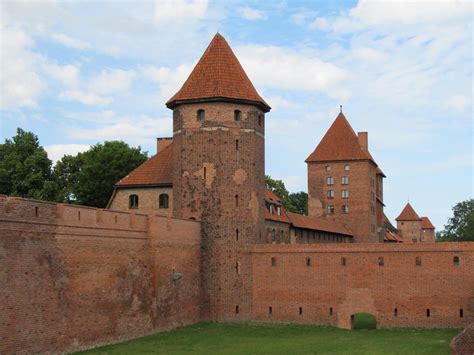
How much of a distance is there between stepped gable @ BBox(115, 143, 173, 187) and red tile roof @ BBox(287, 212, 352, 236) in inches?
381

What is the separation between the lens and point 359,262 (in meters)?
34.0

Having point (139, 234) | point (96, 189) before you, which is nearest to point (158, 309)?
point (139, 234)

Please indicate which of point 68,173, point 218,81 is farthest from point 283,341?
point 68,173

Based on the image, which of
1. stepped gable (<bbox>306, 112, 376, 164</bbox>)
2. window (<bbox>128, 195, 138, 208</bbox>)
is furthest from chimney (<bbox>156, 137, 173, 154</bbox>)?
stepped gable (<bbox>306, 112, 376, 164</bbox>)

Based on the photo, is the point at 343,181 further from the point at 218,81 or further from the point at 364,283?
the point at 364,283

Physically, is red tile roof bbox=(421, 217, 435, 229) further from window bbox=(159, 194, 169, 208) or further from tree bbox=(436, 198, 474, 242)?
window bbox=(159, 194, 169, 208)

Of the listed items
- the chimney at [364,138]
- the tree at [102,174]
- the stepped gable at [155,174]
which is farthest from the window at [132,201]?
the chimney at [364,138]

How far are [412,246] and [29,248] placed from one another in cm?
1778

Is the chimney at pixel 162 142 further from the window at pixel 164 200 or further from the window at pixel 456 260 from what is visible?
the window at pixel 456 260

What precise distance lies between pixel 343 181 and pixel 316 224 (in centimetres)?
940

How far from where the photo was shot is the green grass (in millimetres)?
25938

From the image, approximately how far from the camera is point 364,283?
33812 mm

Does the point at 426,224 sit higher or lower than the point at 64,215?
higher

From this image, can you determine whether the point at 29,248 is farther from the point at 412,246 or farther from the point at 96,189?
the point at 96,189
